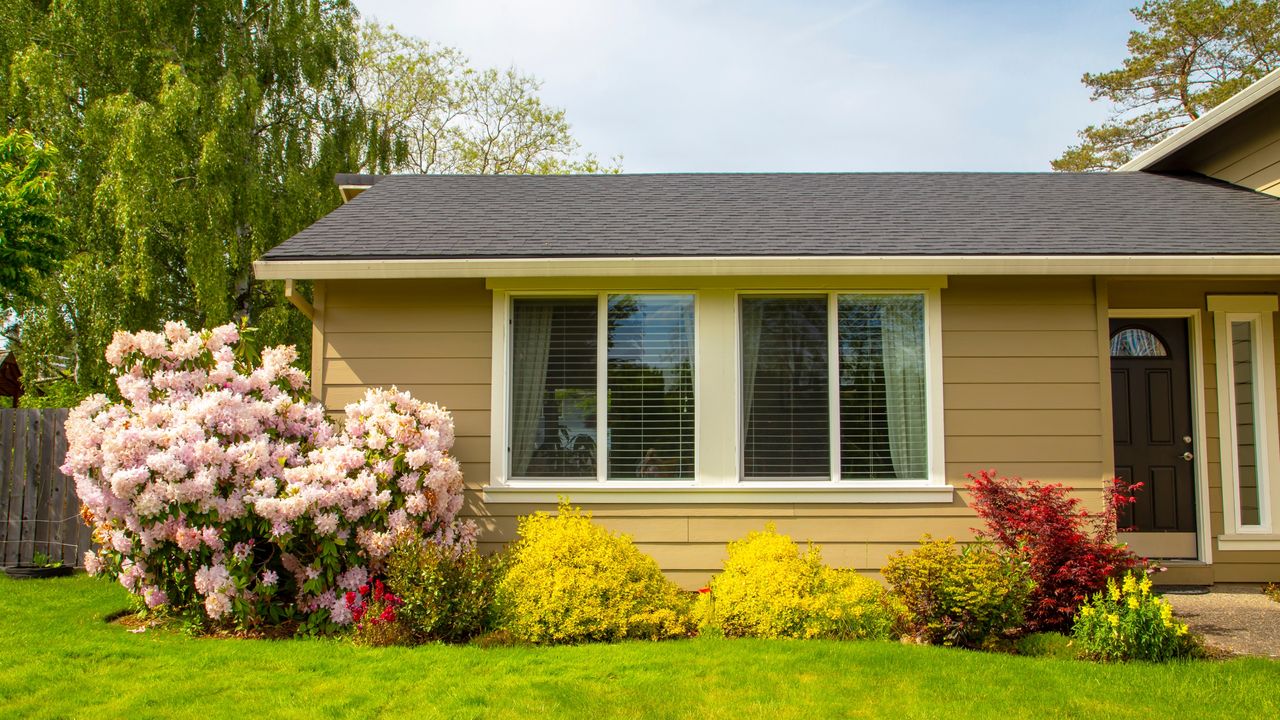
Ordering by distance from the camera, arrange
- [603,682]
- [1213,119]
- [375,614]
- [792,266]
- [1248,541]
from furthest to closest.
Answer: [1213,119]
[1248,541]
[792,266]
[375,614]
[603,682]

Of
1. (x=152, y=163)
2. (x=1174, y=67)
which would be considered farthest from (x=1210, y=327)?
(x=1174, y=67)

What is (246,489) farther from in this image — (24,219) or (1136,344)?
(1136,344)

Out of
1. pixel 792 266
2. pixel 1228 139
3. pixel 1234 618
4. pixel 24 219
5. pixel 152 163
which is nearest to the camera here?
pixel 1234 618

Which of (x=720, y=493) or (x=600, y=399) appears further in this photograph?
(x=600, y=399)

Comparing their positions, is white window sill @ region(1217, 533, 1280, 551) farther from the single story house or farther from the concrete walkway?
the concrete walkway

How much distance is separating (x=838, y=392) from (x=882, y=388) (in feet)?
1.16

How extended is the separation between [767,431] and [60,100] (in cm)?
1195

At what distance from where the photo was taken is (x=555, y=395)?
6.62 metres

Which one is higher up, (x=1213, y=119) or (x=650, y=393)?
(x=1213, y=119)

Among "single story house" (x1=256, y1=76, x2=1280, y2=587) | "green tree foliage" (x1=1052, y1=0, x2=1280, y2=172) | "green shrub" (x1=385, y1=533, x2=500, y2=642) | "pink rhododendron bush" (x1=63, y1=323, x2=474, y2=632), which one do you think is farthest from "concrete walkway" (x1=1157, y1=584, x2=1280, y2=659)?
"green tree foliage" (x1=1052, y1=0, x2=1280, y2=172)

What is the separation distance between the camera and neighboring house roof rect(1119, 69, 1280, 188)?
7195 mm

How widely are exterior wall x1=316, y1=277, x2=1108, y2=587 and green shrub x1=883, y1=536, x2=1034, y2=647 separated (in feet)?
3.40

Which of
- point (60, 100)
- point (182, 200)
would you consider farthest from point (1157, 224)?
point (60, 100)

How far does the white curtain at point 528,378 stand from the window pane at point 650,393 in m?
0.52
